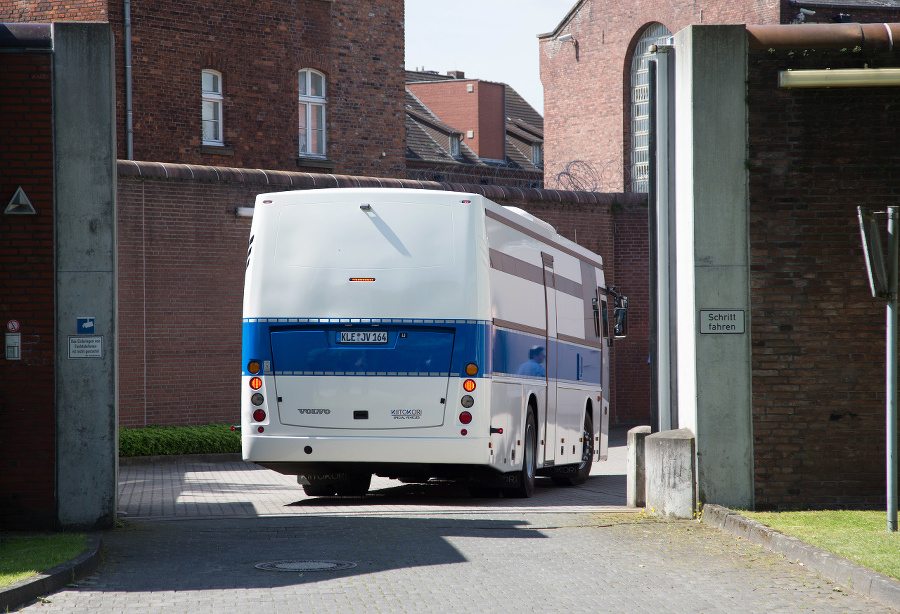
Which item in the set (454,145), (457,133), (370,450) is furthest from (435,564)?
(454,145)

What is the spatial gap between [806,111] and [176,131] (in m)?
18.6

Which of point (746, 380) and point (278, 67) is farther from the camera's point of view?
point (278, 67)

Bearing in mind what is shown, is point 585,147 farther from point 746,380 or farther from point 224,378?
point 746,380

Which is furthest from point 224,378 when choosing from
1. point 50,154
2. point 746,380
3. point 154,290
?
point 746,380

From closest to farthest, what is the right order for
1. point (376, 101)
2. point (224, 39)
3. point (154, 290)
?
point (154, 290) < point (224, 39) < point (376, 101)

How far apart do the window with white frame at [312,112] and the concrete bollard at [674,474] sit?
777 inches

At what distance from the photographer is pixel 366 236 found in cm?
1261

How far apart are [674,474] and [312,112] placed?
20.4 meters

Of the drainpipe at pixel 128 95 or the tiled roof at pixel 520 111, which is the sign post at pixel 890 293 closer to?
Answer: the drainpipe at pixel 128 95

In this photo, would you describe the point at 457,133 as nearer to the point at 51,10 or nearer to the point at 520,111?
the point at 520,111

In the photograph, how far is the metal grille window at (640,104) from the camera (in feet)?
119

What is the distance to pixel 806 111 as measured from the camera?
11070 millimetres

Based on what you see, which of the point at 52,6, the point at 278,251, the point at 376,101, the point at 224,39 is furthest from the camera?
the point at 376,101

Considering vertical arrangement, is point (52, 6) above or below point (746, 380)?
above
